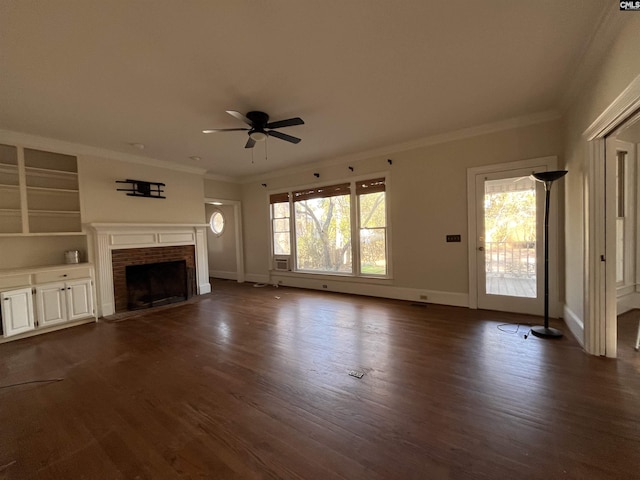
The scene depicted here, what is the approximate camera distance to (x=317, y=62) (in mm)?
2488

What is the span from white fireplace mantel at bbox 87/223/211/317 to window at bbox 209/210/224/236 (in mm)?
2377

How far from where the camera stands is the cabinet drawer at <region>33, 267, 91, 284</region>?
12.8 feet

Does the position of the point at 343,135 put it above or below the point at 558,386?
above

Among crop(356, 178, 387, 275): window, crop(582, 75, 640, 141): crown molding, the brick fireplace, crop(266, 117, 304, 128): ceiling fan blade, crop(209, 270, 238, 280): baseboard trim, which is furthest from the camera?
crop(209, 270, 238, 280): baseboard trim

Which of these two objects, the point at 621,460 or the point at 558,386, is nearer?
the point at 621,460

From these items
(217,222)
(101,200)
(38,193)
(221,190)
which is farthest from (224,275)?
(38,193)

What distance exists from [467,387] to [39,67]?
15.1 ft

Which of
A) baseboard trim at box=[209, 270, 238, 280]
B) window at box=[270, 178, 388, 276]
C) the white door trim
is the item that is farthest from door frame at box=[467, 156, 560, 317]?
baseboard trim at box=[209, 270, 238, 280]

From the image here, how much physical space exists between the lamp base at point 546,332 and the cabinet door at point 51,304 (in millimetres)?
6434

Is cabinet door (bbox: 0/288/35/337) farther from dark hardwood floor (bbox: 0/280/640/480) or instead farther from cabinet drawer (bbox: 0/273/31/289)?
dark hardwood floor (bbox: 0/280/640/480)

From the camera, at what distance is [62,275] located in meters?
4.12

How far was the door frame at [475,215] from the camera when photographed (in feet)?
12.4

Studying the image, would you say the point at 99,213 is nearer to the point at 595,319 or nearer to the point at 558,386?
the point at 558,386

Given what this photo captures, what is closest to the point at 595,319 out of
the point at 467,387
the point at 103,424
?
the point at 467,387
